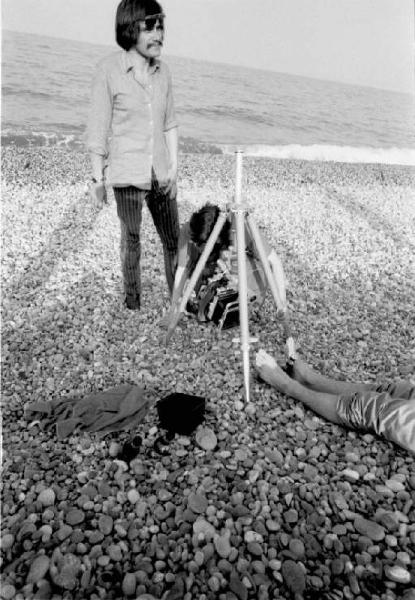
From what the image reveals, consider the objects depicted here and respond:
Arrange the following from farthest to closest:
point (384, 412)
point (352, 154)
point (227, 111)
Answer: point (352, 154), point (227, 111), point (384, 412)

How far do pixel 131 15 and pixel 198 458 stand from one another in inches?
128

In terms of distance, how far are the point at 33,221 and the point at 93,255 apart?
186cm

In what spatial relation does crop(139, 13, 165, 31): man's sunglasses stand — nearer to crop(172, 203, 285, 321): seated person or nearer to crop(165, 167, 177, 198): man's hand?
crop(165, 167, 177, 198): man's hand

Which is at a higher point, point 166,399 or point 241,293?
point 241,293

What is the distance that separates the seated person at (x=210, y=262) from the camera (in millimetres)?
4242

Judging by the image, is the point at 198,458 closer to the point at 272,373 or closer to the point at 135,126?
the point at 272,373

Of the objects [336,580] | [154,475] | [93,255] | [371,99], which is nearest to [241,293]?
[154,475]

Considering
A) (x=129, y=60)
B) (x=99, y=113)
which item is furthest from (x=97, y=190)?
(x=129, y=60)

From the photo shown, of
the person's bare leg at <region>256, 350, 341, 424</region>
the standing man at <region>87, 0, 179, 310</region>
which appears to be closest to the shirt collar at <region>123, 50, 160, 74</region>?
the standing man at <region>87, 0, 179, 310</region>

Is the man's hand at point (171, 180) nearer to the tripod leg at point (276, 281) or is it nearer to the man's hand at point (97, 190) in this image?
the man's hand at point (97, 190)

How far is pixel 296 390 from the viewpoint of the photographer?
150 inches

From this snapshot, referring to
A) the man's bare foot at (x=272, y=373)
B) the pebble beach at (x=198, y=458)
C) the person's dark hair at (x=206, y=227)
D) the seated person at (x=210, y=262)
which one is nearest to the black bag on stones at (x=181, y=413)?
the pebble beach at (x=198, y=458)

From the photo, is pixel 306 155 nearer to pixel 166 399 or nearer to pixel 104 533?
pixel 166 399

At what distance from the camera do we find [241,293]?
373 cm
